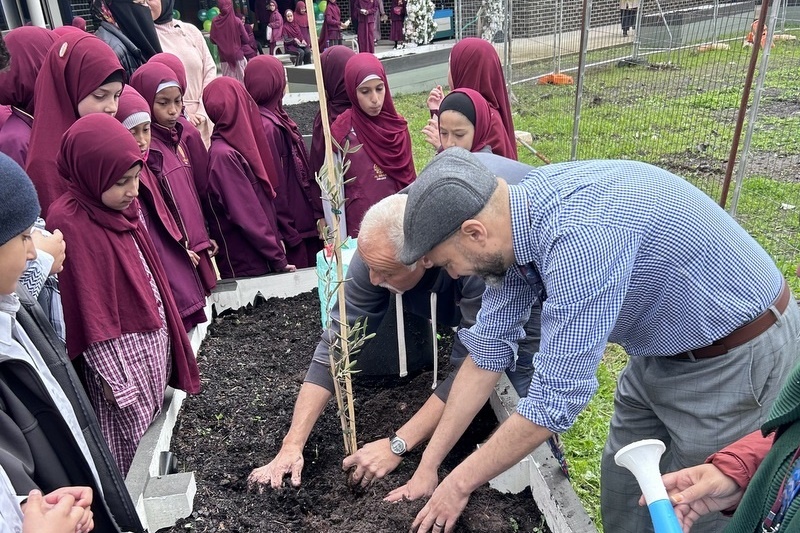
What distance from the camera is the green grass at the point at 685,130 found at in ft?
14.8

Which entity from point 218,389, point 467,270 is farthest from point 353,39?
point 467,270

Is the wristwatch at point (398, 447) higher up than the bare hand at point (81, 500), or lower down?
lower down

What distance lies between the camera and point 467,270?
1.55 m

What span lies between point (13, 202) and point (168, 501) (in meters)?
1.02

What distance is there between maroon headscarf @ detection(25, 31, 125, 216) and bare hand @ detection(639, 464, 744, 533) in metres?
2.51

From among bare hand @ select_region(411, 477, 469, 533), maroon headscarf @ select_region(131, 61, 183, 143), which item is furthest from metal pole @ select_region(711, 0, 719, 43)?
bare hand @ select_region(411, 477, 469, 533)

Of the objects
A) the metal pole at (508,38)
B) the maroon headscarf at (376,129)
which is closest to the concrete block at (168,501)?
the maroon headscarf at (376,129)

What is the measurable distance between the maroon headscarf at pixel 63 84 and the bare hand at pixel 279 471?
1440mm

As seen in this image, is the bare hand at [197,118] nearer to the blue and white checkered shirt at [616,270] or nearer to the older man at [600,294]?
the older man at [600,294]

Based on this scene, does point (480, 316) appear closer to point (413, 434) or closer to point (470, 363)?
point (470, 363)

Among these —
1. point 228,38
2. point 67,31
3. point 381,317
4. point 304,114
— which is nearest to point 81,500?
point 381,317

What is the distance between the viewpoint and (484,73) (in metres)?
3.92

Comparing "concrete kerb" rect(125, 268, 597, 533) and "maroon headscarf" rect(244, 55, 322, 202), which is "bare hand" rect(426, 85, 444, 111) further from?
"concrete kerb" rect(125, 268, 597, 533)

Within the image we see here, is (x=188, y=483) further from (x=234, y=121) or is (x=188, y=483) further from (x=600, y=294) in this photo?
(x=234, y=121)
